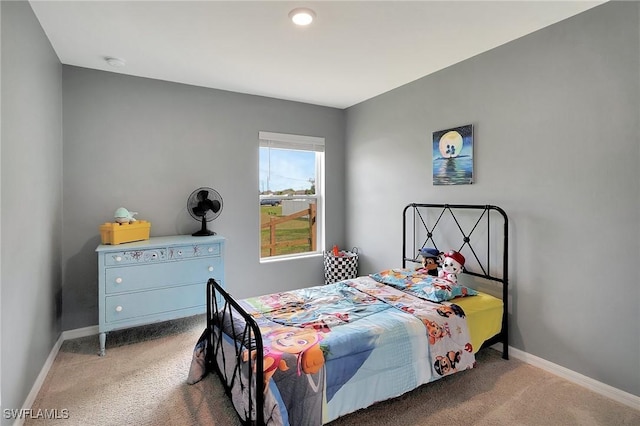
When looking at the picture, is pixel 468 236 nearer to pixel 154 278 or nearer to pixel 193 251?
pixel 193 251

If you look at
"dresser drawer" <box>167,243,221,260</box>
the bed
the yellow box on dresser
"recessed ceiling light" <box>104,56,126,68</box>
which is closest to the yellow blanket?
the bed

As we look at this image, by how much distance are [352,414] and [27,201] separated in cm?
236

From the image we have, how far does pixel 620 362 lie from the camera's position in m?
2.10

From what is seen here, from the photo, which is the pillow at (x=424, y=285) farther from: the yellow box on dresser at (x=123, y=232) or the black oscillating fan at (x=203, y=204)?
the yellow box on dresser at (x=123, y=232)

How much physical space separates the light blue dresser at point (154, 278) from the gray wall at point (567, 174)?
7.78 feet

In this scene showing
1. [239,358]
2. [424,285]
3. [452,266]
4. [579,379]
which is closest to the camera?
[239,358]

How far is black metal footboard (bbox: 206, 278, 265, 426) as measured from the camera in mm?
1560

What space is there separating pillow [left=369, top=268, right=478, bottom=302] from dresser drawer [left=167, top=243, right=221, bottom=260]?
1515 mm

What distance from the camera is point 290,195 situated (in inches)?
168

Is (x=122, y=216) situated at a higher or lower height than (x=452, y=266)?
higher

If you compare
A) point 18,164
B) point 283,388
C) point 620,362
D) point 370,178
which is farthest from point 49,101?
point 620,362

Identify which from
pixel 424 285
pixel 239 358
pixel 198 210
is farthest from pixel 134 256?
pixel 424 285

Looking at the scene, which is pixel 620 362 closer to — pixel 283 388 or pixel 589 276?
pixel 589 276

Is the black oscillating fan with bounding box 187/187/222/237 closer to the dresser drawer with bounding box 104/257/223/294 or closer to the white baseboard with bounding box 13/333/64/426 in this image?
the dresser drawer with bounding box 104/257/223/294
